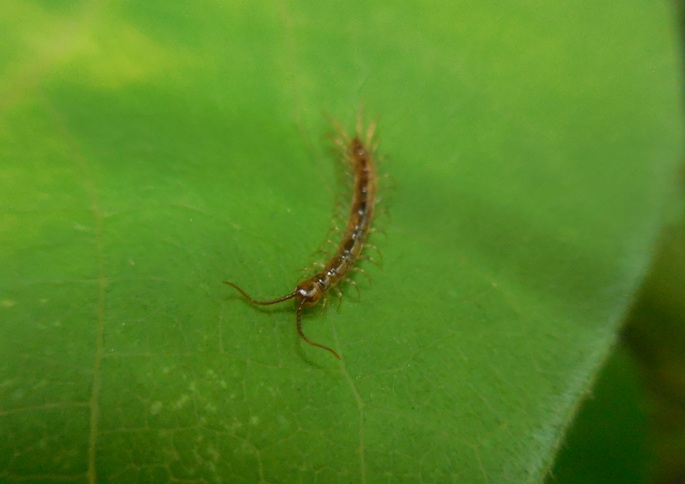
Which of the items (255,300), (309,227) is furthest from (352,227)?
(255,300)

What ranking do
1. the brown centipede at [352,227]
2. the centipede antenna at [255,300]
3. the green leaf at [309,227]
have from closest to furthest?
the green leaf at [309,227] → the centipede antenna at [255,300] → the brown centipede at [352,227]

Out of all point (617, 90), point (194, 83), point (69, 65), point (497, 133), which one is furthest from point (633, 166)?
point (69, 65)

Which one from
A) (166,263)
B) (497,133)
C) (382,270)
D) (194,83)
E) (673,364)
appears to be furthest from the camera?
(673,364)

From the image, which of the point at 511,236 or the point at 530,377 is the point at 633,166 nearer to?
the point at 511,236

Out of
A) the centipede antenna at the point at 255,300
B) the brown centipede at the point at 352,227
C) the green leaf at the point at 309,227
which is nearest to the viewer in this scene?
the green leaf at the point at 309,227

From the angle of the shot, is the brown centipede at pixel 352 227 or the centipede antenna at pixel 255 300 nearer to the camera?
the centipede antenna at pixel 255 300

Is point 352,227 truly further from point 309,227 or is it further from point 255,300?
point 255,300
